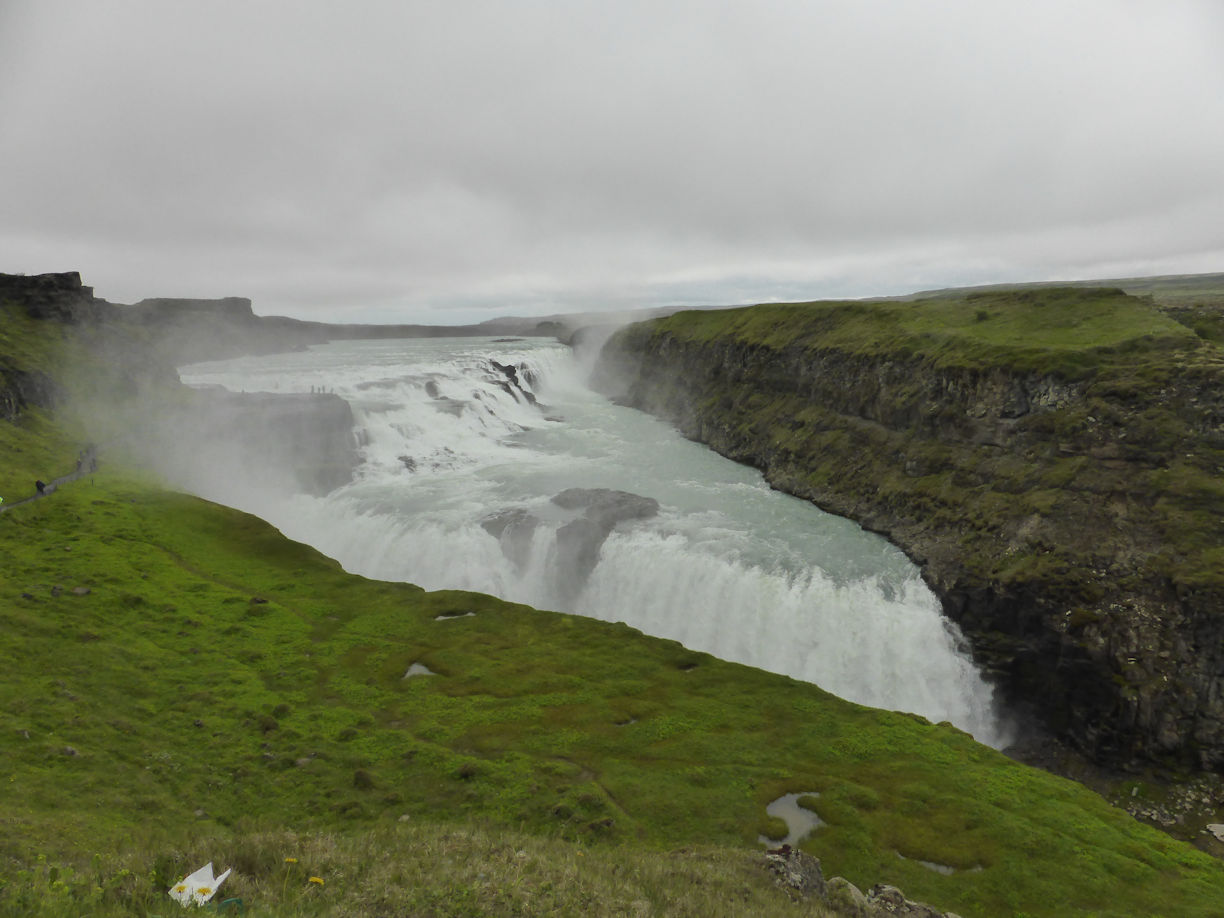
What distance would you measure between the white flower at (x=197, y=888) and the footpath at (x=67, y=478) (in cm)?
3720

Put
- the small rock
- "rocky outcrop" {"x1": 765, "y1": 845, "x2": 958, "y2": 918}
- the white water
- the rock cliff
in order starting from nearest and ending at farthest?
the small rock, "rocky outcrop" {"x1": 765, "y1": 845, "x2": 958, "y2": 918}, the white water, the rock cliff

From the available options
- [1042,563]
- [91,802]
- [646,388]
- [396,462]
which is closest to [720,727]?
[91,802]

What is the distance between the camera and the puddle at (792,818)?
57.9 ft

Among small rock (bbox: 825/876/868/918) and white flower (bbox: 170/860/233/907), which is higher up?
white flower (bbox: 170/860/233/907)

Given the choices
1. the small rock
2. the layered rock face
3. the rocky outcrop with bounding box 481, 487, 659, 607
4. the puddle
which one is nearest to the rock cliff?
the rocky outcrop with bounding box 481, 487, 659, 607

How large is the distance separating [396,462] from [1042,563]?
51.9 m

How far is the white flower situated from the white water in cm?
2874

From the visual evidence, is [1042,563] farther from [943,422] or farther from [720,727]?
[720,727]

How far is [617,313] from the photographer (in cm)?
17525

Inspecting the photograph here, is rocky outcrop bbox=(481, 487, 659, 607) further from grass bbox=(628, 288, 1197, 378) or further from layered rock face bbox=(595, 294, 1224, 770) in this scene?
grass bbox=(628, 288, 1197, 378)

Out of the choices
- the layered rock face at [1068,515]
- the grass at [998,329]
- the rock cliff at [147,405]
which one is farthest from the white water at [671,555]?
the grass at [998,329]

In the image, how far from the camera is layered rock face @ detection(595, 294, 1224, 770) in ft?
92.9

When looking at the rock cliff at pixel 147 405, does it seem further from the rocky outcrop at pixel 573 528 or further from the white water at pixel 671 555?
the rocky outcrop at pixel 573 528

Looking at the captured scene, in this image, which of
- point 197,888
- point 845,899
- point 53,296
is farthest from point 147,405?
point 845,899
